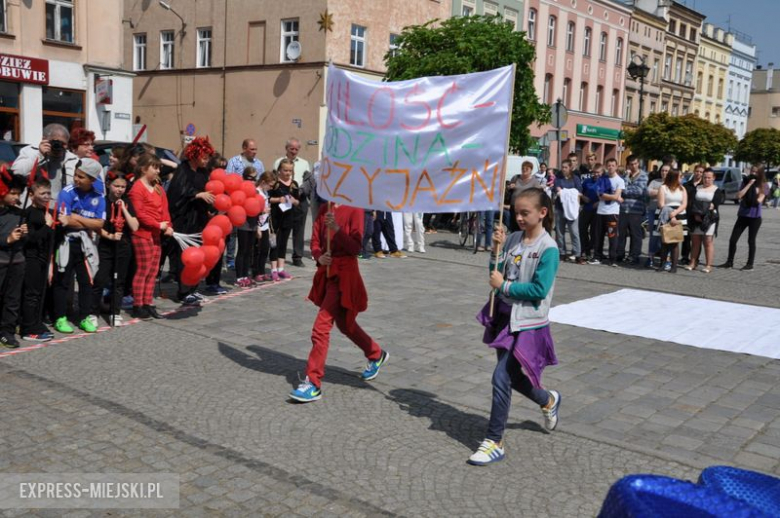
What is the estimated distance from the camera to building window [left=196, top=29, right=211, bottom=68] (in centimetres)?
3612

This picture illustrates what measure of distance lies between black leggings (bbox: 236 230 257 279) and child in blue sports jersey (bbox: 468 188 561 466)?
6178 mm

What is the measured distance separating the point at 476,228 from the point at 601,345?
7.39 m

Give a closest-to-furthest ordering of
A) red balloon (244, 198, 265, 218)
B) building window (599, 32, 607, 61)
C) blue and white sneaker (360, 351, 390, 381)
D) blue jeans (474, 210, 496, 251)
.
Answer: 1. blue and white sneaker (360, 351, 390, 381)
2. red balloon (244, 198, 265, 218)
3. blue jeans (474, 210, 496, 251)
4. building window (599, 32, 607, 61)

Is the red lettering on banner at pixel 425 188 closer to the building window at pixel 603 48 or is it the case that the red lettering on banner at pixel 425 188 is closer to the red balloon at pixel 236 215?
the red balloon at pixel 236 215

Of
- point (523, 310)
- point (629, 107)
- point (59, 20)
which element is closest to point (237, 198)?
point (523, 310)

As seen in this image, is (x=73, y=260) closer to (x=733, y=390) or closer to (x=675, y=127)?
(x=733, y=390)

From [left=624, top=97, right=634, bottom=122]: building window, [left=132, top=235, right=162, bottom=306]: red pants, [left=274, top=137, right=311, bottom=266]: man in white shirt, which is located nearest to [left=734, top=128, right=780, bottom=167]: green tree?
[left=624, top=97, right=634, bottom=122]: building window

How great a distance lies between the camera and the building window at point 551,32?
47.6 m

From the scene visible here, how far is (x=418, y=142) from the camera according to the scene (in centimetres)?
559

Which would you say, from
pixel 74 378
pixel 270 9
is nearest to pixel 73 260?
pixel 74 378

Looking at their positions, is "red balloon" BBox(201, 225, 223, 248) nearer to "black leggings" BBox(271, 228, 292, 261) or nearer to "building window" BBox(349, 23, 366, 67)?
"black leggings" BBox(271, 228, 292, 261)

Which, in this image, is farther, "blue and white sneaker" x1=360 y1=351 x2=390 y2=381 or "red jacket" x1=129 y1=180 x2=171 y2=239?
"red jacket" x1=129 y1=180 x2=171 y2=239

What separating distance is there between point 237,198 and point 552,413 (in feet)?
16.7

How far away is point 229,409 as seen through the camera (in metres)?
5.59
